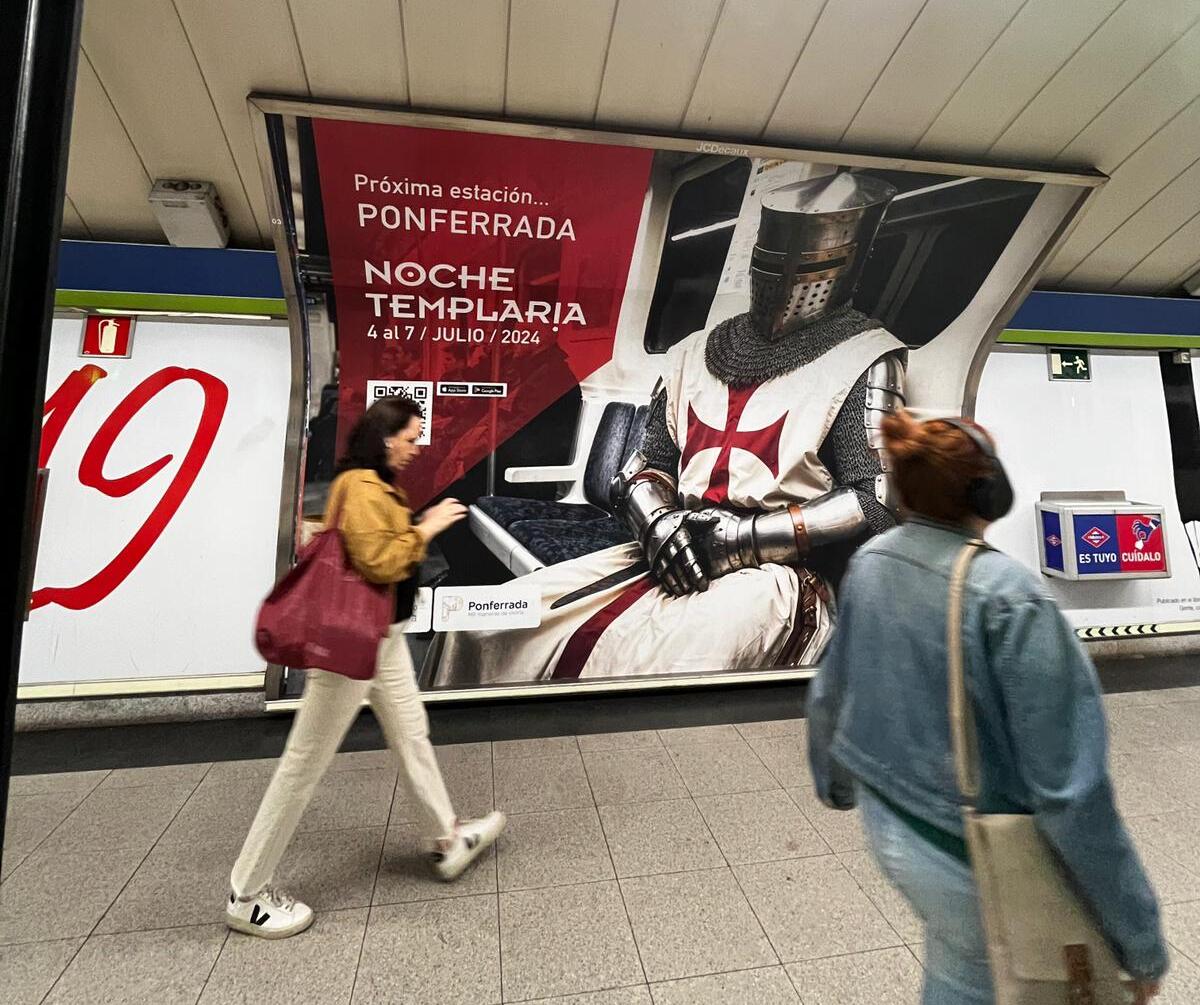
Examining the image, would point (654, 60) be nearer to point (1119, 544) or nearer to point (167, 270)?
point (167, 270)

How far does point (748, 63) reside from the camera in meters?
1.98

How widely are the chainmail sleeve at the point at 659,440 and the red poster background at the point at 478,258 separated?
0.36m

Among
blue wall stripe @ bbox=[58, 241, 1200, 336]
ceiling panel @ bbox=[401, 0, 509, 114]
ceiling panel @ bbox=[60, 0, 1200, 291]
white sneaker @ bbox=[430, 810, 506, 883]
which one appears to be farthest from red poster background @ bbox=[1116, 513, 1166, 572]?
blue wall stripe @ bbox=[58, 241, 1200, 336]

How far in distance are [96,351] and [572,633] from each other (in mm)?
2657

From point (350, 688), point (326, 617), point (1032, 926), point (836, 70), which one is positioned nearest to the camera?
point (1032, 926)

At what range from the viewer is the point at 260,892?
153 cm

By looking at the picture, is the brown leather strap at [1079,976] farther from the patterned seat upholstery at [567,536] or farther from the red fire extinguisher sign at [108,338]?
the red fire extinguisher sign at [108,338]

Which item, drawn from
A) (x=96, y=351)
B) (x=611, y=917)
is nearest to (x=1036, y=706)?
(x=611, y=917)

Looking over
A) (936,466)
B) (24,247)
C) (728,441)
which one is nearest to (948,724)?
(936,466)

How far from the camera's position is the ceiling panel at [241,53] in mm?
1773

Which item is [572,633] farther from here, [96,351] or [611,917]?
[96,351]

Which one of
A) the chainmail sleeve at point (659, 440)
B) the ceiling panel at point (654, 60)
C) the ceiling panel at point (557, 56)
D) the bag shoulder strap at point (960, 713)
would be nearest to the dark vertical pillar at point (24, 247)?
the ceiling panel at point (557, 56)

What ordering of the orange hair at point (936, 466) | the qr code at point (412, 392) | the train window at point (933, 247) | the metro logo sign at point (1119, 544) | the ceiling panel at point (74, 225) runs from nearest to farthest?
the orange hair at point (936, 466) → the ceiling panel at point (74, 225) → the train window at point (933, 247) → the qr code at point (412, 392) → the metro logo sign at point (1119, 544)

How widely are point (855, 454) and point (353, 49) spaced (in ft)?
9.39
